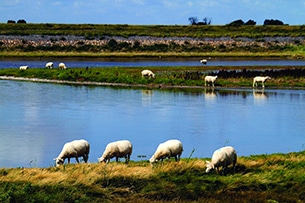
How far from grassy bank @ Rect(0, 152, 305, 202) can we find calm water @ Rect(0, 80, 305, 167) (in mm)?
4422

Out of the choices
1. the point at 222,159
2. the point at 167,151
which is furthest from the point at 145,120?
the point at 222,159

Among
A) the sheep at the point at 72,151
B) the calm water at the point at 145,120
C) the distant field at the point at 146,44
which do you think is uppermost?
the distant field at the point at 146,44

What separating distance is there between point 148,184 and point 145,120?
47.0 ft

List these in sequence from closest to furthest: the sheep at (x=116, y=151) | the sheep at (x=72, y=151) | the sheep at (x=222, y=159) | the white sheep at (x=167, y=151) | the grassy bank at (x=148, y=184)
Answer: the grassy bank at (x=148, y=184) < the sheep at (x=222, y=159) < the white sheep at (x=167, y=151) < the sheep at (x=116, y=151) < the sheep at (x=72, y=151)

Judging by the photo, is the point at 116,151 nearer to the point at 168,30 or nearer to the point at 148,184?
the point at 148,184

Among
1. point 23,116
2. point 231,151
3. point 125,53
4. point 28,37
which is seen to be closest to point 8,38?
point 28,37

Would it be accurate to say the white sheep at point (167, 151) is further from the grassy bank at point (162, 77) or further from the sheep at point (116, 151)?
the grassy bank at point (162, 77)

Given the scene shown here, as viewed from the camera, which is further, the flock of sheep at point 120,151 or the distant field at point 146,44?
the distant field at point 146,44

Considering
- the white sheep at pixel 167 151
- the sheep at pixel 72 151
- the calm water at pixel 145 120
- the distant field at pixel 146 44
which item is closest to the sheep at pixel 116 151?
the sheep at pixel 72 151

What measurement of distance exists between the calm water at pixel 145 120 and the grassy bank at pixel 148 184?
14.5ft

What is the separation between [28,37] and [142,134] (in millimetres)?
78963

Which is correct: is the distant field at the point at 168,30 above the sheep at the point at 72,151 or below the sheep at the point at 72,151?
above

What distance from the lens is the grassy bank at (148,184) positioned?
14.4 meters

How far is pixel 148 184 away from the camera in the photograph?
15.3m
